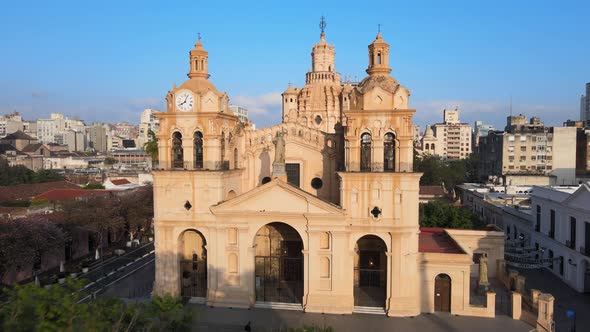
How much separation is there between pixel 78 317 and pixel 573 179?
75.9m

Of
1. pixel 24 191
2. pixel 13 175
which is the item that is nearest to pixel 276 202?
pixel 24 191

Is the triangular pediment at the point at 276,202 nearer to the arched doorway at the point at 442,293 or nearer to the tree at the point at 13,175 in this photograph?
the arched doorway at the point at 442,293

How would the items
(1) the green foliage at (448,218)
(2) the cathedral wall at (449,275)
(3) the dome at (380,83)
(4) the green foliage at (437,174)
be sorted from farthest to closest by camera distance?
(4) the green foliage at (437,174) → (1) the green foliage at (448,218) → (3) the dome at (380,83) → (2) the cathedral wall at (449,275)

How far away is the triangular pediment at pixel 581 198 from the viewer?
3250 centimetres

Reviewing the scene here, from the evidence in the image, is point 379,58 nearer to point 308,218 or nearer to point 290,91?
point 308,218

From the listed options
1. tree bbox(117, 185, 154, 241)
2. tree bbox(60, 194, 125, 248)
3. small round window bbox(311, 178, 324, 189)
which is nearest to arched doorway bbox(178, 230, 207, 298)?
small round window bbox(311, 178, 324, 189)

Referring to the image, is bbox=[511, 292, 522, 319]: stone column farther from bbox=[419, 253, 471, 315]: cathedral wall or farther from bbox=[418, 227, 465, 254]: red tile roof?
bbox=[418, 227, 465, 254]: red tile roof

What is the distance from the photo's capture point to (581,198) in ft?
109

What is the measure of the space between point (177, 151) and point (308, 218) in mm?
9576

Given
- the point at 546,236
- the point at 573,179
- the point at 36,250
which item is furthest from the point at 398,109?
the point at 573,179

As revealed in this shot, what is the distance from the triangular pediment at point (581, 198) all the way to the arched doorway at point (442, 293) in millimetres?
11961

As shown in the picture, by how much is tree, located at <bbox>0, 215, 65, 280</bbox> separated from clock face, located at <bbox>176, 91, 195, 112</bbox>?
604 inches

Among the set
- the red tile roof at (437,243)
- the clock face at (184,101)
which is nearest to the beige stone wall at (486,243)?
the red tile roof at (437,243)

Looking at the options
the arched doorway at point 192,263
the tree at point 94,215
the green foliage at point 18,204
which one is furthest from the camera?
the green foliage at point 18,204
